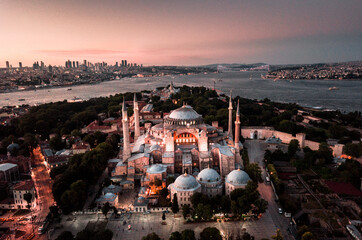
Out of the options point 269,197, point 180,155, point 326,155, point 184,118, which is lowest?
point 269,197

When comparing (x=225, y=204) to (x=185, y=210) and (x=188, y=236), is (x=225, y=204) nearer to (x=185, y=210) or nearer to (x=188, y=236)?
(x=185, y=210)

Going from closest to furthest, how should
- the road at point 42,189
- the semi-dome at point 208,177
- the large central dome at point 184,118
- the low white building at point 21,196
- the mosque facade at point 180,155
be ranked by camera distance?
the road at point 42,189
the low white building at point 21,196
the semi-dome at point 208,177
the mosque facade at point 180,155
the large central dome at point 184,118

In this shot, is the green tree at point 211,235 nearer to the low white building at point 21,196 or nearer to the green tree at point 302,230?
the green tree at point 302,230

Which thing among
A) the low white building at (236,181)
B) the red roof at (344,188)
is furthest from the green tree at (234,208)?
the red roof at (344,188)

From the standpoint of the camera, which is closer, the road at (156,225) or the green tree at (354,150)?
the road at (156,225)

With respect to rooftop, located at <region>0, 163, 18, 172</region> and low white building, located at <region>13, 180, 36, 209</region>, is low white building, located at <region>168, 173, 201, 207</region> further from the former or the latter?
rooftop, located at <region>0, 163, 18, 172</region>

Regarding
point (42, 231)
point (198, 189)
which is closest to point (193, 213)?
point (198, 189)

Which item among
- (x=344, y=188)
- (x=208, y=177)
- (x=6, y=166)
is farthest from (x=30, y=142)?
(x=344, y=188)
